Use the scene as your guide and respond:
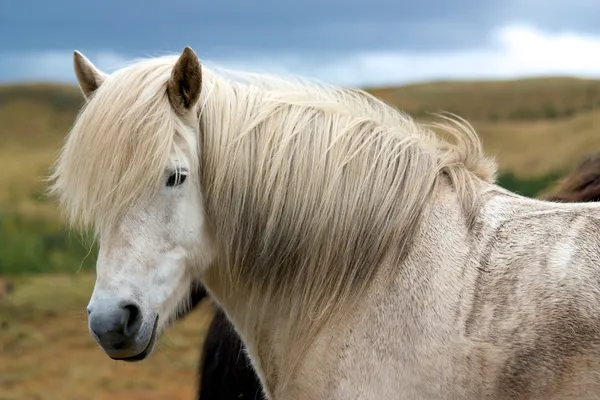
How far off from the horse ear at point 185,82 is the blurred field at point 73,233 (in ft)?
2.65

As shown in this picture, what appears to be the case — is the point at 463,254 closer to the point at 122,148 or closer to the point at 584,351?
the point at 584,351

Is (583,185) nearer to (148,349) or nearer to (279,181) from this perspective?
(279,181)

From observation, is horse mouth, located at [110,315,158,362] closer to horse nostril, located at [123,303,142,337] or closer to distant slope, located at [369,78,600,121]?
horse nostril, located at [123,303,142,337]

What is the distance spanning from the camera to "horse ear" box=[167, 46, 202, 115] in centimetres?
261

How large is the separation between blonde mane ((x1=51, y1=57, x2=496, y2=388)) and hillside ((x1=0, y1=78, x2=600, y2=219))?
12.5 m

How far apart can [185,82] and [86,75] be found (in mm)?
513

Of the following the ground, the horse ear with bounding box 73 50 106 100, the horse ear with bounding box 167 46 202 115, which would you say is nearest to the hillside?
the ground

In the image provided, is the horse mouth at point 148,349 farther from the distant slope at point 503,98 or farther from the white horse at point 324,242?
the distant slope at point 503,98

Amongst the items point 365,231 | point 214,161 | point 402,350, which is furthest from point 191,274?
point 402,350

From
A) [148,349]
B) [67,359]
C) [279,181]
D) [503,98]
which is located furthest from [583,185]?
[503,98]

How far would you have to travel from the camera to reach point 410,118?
317cm

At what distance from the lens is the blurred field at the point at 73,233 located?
979 cm

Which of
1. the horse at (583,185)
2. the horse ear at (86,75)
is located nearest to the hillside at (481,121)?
the horse at (583,185)

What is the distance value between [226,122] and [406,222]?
0.81 meters
